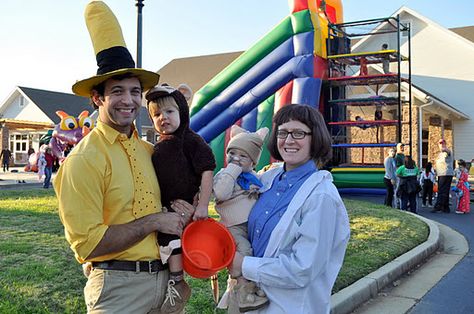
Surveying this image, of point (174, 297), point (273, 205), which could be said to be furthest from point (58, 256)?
point (273, 205)

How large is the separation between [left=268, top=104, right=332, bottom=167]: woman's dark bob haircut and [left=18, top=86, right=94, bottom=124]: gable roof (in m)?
34.4

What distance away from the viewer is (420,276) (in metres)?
5.94

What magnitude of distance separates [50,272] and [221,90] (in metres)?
9.42

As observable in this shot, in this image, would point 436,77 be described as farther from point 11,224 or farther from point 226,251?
point 226,251

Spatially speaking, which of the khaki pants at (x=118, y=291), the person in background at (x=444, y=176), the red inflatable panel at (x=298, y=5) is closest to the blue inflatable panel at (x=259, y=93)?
the red inflatable panel at (x=298, y=5)

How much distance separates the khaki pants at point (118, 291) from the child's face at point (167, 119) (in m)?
0.77

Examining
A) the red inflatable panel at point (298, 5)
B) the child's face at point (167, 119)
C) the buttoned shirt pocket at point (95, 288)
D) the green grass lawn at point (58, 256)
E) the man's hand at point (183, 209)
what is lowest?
the green grass lawn at point (58, 256)

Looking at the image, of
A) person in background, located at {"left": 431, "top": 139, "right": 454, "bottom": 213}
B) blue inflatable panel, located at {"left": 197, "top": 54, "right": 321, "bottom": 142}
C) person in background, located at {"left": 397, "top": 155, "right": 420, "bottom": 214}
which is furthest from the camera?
blue inflatable panel, located at {"left": 197, "top": 54, "right": 321, "bottom": 142}

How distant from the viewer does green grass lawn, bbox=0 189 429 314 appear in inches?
158

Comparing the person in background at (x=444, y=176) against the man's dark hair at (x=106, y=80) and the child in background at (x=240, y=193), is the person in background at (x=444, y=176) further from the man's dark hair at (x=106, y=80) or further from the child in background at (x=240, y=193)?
the man's dark hair at (x=106, y=80)

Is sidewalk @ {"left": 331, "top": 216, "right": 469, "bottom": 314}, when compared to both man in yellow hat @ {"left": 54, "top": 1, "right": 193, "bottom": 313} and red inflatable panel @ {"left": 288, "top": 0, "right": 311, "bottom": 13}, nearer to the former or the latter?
man in yellow hat @ {"left": 54, "top": 1, "right": 193, "bottom": 313}

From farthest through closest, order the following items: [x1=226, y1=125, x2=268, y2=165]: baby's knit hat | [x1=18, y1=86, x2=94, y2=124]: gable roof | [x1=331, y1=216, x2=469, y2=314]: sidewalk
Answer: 1. [x1=18, y1=86, x2=94, y2=124]: gable roof
2. [x1=331, y1=216, x2=469, y2=314]: sidewalk
3. [x1=226, y1=125, x2=268, y2=165]: baby's knit hat

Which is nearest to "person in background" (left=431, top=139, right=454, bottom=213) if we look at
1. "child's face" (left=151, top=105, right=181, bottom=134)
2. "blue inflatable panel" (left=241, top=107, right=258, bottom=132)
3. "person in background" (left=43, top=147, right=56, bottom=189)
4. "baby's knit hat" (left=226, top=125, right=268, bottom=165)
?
"blue inflatable panel" (left=241, top=107, right=258, bottom=132)

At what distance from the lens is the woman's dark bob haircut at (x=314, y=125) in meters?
2.25
